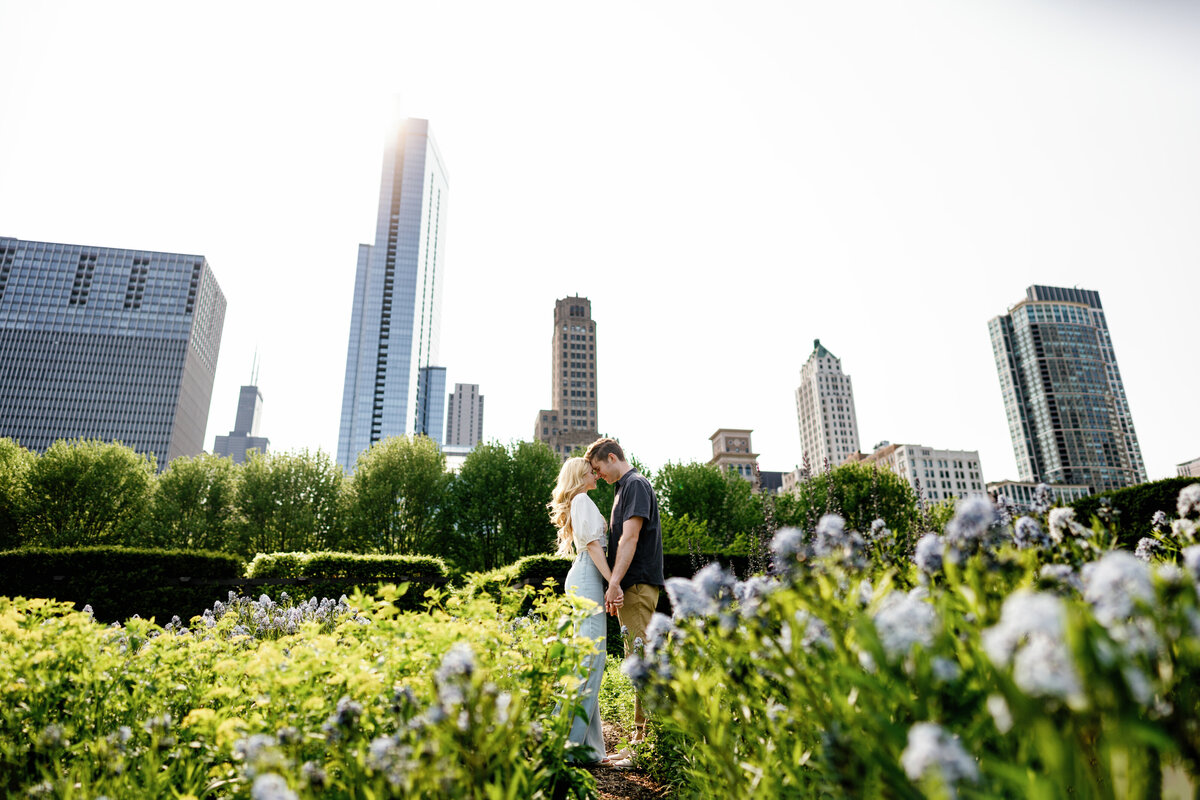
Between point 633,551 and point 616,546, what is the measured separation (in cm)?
33

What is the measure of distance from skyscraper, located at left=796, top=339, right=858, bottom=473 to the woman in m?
130

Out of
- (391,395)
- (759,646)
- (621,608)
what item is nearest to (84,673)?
(759,646)

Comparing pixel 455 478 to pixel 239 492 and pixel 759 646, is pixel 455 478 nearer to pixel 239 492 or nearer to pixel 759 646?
pixel 239 492

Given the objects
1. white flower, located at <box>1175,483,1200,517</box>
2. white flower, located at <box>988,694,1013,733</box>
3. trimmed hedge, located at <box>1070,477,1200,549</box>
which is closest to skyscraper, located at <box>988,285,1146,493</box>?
trimmed hedge, located at <box>1070,477,1200,549</box>

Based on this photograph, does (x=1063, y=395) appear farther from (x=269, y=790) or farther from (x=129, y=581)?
(x=269, y=790)

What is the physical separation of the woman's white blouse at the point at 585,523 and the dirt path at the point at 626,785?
65.4 inches

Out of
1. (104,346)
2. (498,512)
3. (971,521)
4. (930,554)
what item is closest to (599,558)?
(930,554)

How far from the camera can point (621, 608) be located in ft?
16.5

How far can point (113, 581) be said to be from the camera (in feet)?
33.8

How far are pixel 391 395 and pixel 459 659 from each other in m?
120

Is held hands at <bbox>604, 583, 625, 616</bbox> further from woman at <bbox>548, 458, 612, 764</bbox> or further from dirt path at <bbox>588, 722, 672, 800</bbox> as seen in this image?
dirt path at <bbox>588, 722, 672, 800</bbox>

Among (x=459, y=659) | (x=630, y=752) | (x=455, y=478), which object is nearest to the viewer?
(x=459, y=659)

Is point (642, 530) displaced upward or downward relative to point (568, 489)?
downward

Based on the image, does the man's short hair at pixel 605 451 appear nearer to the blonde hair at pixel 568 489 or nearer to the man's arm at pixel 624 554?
the blonde hair at pixel 568 489
